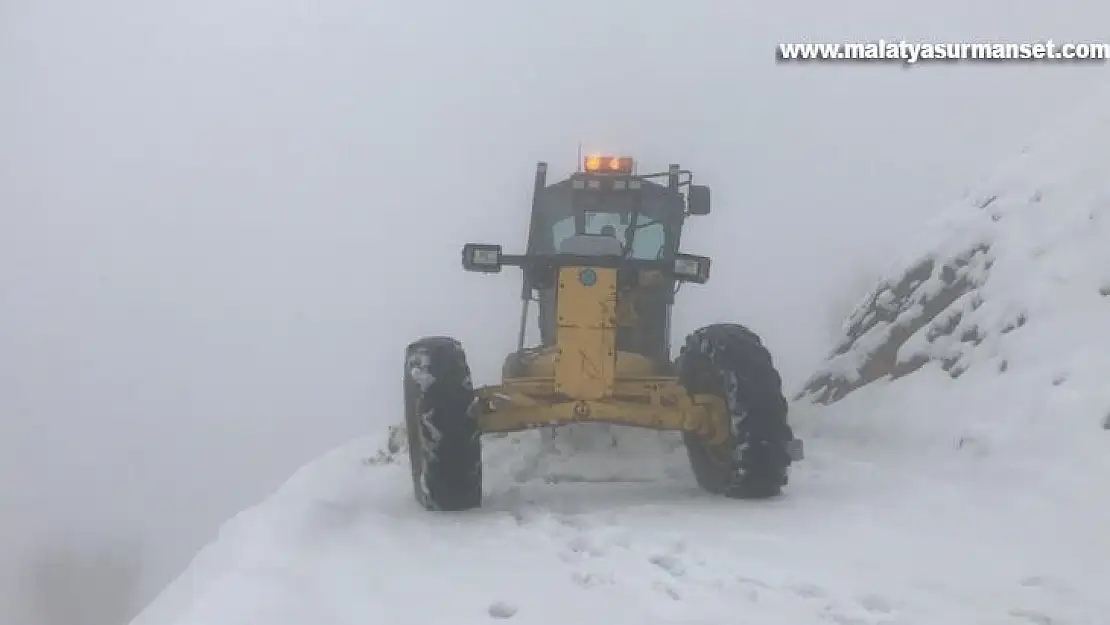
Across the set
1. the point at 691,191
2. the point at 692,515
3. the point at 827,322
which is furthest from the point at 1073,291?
the point at 827,322

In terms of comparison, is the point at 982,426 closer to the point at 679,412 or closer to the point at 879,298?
the point at 679,412

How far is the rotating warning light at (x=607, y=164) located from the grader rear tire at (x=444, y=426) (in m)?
1.54

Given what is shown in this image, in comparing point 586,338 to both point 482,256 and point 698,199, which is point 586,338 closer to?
point 482,256

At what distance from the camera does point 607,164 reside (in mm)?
6172

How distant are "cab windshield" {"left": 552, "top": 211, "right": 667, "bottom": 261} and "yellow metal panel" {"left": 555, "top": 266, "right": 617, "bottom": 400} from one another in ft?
5.65

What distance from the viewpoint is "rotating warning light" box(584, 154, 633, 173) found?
6.16m

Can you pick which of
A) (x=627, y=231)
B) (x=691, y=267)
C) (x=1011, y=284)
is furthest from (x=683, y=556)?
(x=1011, y=284)

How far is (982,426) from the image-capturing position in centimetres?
576

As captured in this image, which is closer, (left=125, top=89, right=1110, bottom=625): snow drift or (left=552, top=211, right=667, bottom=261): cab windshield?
(left=125, top=89, right=1110, bottom=625): snow drift

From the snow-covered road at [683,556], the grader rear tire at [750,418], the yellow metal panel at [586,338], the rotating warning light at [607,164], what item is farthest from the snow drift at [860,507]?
the rotating warning light at [607,164]

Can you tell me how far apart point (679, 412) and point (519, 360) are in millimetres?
1560

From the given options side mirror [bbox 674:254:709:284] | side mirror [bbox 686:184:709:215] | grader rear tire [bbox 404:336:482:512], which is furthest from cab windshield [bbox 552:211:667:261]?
grader rear tire [bbox 404:336:482:512]

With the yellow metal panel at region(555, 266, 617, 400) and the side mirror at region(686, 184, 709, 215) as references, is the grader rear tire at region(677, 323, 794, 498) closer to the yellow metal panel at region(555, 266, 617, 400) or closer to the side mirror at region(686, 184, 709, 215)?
the yellow metal panel at region(555, 266, 617, 400)

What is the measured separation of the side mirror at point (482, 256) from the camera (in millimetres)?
5414
